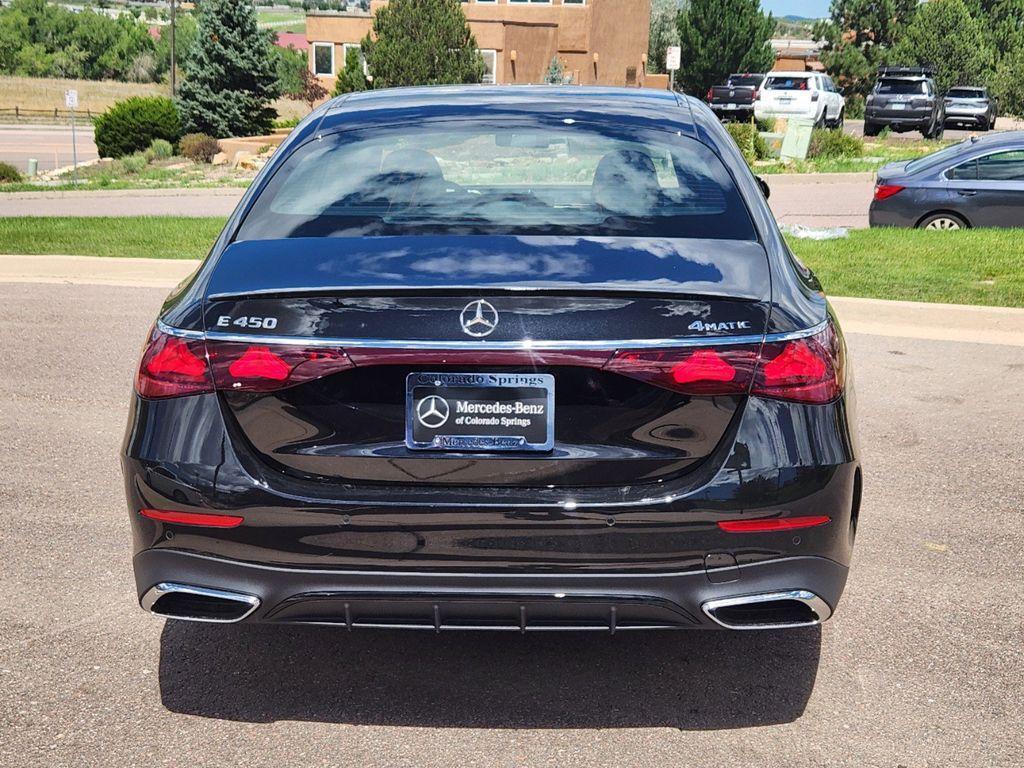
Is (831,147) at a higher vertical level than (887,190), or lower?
lower

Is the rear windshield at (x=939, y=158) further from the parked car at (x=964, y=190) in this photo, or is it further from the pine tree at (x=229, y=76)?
the pine tree at (x=229, y=76)

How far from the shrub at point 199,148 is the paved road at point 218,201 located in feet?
44.2

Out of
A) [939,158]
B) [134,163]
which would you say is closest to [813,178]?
[939,158]

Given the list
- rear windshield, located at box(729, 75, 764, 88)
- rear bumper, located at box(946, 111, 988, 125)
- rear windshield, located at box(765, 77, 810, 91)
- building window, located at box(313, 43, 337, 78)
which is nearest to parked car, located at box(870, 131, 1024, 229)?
rear windshield, located at box(765, 77, 810, 91)

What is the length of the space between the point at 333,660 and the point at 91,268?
9.15m

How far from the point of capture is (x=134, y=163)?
3572cm

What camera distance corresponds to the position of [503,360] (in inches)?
124

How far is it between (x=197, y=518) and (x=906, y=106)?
38.6 m

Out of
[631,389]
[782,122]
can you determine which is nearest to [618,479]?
[631,389]

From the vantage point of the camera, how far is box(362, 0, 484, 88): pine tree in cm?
4100

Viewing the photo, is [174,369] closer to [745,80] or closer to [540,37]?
[745,80]

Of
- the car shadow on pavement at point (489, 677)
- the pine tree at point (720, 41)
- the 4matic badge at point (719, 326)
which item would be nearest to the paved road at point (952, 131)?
the pine tree at point (720, 41)

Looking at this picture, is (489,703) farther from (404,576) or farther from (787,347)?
(787,347)

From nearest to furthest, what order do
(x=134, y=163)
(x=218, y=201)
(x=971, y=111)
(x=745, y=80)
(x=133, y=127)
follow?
(x=218, y=201) < (x=134, y=163) < (x=133, y=127) < (x=971, y=111) < (x=745, y=80)
